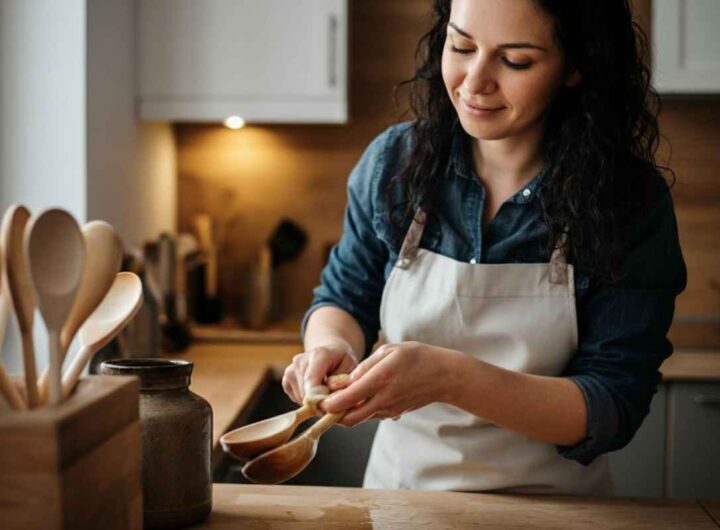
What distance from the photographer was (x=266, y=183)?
9.69 feet

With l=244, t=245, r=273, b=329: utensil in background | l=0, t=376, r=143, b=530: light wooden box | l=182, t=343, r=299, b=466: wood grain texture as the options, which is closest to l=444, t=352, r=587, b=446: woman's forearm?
l=0, t=376, r=143, b=530: light wooden box

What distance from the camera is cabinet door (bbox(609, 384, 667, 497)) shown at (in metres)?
2.40

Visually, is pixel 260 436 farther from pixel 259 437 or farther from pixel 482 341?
pixel 482 341

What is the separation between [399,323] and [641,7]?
63.6 inches

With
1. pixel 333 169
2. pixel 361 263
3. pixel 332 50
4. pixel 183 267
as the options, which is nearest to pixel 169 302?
pixel 183 267

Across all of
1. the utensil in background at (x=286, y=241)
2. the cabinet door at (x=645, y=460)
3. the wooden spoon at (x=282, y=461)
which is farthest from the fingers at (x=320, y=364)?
the utensil in background at (x=286, y=241)

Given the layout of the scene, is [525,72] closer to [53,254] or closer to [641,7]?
[53,254]

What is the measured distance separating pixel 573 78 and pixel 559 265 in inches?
10.3

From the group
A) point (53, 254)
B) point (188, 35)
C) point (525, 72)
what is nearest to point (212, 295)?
point (188, 35)

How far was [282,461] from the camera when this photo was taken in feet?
3.45

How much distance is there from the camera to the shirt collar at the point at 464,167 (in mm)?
1465

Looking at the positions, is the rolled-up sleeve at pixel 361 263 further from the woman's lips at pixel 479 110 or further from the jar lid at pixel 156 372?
the jar lid at pixel 156 372

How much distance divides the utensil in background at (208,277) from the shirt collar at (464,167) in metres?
1.46

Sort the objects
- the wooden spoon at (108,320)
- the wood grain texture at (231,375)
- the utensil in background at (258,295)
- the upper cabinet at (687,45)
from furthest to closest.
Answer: the utensil in background at (258,295), the upper cabinet at (687,45), the wood grain texture at (231,375), the wooden spoon at (108,320)
